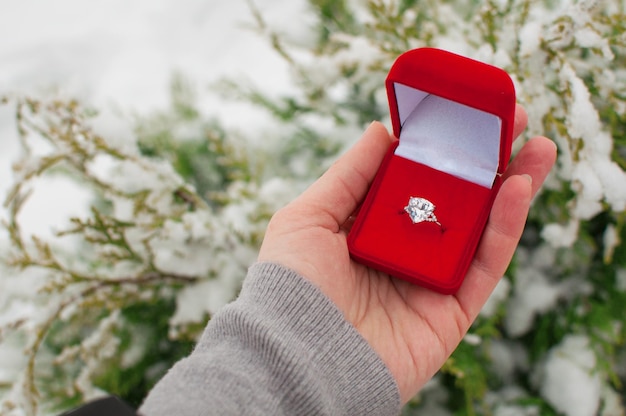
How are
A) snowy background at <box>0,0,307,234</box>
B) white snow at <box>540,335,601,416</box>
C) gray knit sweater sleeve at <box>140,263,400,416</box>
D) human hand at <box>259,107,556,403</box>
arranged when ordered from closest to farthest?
gray knit sweater sleeve at <box>140,263,400,416</box>, human hand at <box>259,107,556,403</box>, white snow at <box>540,335,601,416</box>, snowy background at <box>0,0,307,234</box>

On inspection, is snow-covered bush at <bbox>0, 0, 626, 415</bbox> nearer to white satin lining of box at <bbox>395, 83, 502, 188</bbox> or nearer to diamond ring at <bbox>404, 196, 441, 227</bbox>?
white satin lining of box at <bbox>395, 83, 502, 188</bbox>

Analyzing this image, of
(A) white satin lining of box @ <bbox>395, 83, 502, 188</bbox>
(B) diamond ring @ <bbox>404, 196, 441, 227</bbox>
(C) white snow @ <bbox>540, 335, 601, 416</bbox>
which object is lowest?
(C) white snow @ <bbox>540, 335, 601, 416</bbox>

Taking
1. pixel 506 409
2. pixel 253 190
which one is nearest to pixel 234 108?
pixel 253 190

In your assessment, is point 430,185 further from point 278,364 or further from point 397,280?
point 278,364

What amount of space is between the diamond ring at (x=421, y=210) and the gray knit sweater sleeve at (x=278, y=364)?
0.25 m

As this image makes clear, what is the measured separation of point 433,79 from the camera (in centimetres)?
78

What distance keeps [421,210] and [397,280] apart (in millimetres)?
141

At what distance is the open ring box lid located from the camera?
0.86 m

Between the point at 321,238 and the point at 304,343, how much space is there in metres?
0.19

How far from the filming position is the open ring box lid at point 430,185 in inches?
34.0

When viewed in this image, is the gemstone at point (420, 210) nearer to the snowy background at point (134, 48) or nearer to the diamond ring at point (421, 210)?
the diamond ring at point (421, 210)

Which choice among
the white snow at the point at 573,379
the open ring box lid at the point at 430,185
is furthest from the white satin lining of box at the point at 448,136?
the white snow at the point at 573,379

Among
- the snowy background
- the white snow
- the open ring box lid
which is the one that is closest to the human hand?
the open ring box lid

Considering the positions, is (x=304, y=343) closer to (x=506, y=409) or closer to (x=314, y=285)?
(x=314, y=285)
